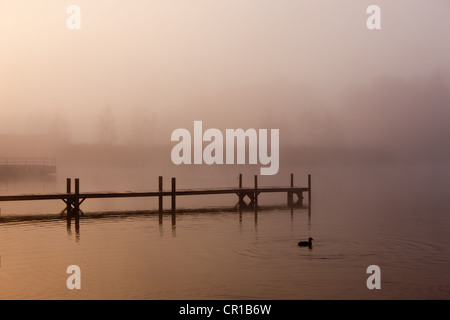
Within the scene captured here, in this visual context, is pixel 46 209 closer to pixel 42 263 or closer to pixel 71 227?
pixel 71 227

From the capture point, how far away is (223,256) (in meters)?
20.8

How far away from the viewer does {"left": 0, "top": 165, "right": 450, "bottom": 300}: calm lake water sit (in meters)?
15.7

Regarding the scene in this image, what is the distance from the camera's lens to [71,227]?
28.4 meters

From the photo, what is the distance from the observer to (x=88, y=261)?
778 inches

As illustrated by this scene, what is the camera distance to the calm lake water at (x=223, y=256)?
618 inches

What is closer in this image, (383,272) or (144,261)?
(383,272)
